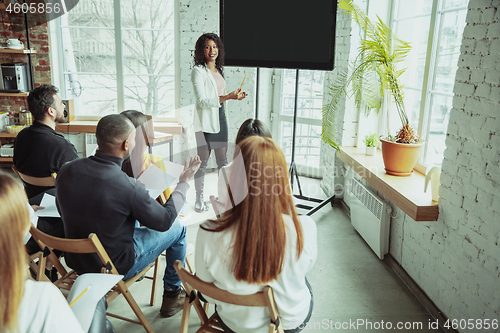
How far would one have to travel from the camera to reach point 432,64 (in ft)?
8.68

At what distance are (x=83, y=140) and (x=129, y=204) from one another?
376cm

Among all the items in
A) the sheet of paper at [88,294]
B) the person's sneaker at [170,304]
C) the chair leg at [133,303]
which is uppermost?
the sheet of paper at [88,294]

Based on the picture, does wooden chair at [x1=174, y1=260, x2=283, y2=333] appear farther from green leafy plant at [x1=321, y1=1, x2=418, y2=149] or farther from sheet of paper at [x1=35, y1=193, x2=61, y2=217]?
green leafy plant at [x1=321, y1=1, x2=418, y2=149]

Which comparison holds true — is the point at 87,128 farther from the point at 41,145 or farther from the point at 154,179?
the point at 154,179

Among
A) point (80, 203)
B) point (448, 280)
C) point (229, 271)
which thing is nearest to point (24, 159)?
point (80, 203)

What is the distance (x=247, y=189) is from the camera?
52.0 inches

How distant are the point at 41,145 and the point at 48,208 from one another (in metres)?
0.43

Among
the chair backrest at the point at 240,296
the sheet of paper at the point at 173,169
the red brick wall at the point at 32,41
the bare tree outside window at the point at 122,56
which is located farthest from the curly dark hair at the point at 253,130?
the red brick wall at the point at 32,41

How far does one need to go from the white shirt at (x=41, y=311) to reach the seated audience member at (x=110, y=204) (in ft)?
2.44

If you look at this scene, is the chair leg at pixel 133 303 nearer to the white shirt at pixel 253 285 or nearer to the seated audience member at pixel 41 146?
the white shirt at pixel 253 285

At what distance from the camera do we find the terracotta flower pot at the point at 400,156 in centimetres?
259

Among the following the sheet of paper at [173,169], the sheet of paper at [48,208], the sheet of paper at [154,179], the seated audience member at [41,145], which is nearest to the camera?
the sheet of paper at [48,208]

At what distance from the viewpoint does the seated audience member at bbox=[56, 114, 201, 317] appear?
172 cm

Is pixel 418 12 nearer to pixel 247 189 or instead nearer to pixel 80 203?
pixel 247 189
